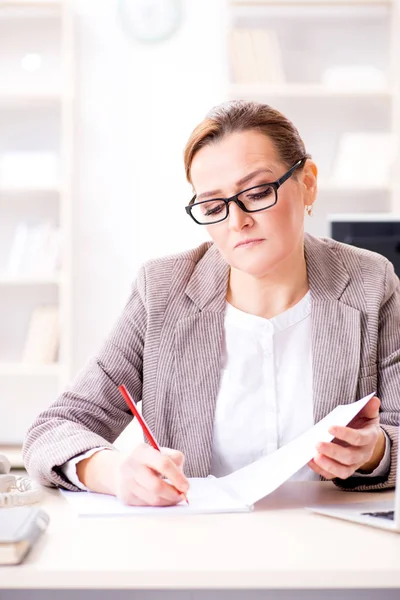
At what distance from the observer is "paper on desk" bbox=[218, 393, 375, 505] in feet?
3.64

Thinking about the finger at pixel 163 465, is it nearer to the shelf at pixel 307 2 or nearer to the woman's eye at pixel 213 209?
the woman's eye at pixel 213 209

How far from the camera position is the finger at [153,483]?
1.06m

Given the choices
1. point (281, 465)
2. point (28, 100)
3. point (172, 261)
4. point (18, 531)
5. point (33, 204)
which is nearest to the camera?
point (18, 531)

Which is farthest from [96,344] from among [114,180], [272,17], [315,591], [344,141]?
[315,591]

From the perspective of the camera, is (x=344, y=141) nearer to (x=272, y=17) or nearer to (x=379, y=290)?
(x=272, y=17)

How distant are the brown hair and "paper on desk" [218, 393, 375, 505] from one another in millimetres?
482

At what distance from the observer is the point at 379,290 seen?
1439 millimetres

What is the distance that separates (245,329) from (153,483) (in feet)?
1.53

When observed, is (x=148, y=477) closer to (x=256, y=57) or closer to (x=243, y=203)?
(x=243, y=203)

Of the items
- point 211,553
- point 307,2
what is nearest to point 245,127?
point 211,553

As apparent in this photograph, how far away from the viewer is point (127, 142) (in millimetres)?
4020

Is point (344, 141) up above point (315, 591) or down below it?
above

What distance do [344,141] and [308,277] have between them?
8.05 ft

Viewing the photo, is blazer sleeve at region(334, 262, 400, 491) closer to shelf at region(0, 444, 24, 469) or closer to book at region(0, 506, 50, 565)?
book at region(0, 506, 50, 565)
